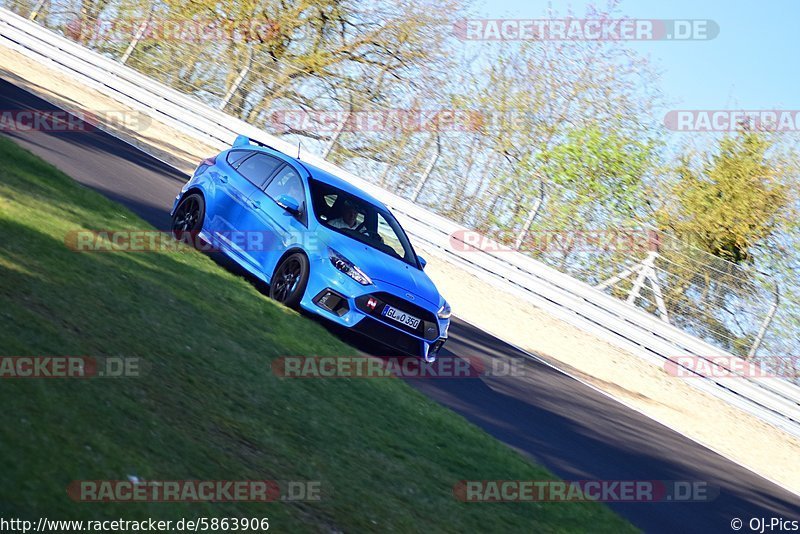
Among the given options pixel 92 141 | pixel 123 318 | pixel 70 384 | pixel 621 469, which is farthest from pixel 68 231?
pixel 92 141

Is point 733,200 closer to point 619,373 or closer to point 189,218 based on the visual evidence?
point 619,373

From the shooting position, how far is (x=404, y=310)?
1111cm

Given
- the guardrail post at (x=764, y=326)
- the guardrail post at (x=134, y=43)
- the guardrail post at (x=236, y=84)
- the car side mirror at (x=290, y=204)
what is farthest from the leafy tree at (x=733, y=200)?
the car side mirror at (x=290, y=204)

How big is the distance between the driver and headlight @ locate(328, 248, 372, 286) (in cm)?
78

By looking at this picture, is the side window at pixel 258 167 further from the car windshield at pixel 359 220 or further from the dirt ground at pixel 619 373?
the dirt ground at pixel 619 373

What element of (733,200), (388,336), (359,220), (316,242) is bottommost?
(388,336)

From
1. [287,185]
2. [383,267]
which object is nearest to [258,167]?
[287,185]

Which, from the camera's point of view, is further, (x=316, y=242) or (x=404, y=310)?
(x=316, y=242)

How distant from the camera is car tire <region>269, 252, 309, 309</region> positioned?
1105 centimetres

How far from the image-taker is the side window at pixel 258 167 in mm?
12523

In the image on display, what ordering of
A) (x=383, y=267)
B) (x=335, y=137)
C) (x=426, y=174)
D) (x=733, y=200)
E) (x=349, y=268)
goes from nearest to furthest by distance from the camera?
(x=349, y=268) → (x=383, y=267) → (x=426, y=174) → (x=335, y=137) → (x=733, y=200)

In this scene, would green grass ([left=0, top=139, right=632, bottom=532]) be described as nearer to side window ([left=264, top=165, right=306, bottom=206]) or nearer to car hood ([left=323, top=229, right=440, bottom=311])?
car hood ([left=323, top=229, right=440, bottom=311])

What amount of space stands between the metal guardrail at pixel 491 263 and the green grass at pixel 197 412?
322 inches

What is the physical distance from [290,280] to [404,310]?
1348 mm
